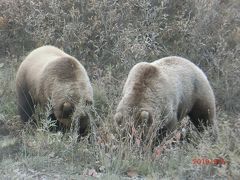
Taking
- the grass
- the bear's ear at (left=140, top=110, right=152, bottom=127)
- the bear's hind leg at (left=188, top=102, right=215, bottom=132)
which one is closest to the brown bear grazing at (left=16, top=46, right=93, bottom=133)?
the grass

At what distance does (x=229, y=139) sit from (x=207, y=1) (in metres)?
7.81

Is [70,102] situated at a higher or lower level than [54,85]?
lower

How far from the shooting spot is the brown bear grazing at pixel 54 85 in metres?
8.32

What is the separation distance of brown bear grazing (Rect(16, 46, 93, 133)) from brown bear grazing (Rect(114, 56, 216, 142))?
788 millimetres

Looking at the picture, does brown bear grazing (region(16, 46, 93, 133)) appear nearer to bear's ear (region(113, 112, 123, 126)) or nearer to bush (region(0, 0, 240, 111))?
bear's ear (region(113, 112, 123, 126))

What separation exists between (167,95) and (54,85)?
186 cm

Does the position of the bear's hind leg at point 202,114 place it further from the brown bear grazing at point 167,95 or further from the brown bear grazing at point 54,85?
the brown bear grazing at point 54,85

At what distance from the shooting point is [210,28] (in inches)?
525

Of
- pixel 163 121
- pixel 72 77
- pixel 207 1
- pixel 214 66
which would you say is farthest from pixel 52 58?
Result: pixel 207 1

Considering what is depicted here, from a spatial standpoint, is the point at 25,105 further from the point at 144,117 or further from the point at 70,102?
the point at 144,117

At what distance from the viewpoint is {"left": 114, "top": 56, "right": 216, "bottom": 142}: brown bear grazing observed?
7539 mm

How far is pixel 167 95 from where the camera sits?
317 inches

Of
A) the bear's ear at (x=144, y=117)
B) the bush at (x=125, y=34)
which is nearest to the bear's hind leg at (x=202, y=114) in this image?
the bear's ear at (x=144, y=117)

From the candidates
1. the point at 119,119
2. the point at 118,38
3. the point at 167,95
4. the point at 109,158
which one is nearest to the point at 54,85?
the point at 119,119
